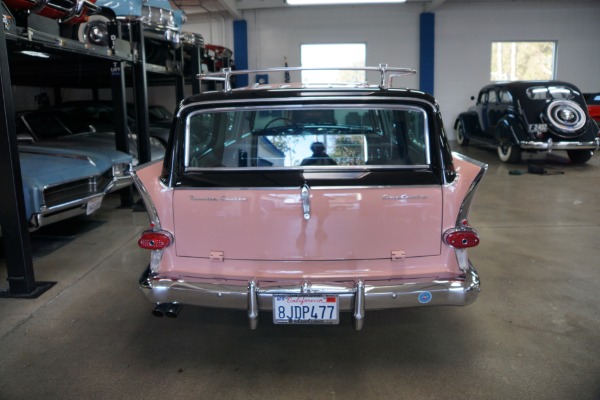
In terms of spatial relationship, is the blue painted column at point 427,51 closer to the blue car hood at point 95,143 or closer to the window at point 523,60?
the window at point 523,60

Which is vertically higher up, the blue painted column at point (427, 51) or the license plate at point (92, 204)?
the blue painted column at point (427, 51)

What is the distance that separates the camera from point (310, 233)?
8.64ft

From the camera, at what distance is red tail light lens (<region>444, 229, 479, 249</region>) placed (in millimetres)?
2623

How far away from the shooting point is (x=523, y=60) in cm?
1644

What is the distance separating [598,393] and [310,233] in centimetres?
162

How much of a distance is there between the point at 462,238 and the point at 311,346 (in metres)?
1.09

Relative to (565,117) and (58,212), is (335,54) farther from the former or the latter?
(58,212)

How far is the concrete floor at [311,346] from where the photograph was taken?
8.31ft

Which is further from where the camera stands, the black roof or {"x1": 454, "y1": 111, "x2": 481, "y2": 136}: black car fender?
{"x1": 454, "y1": 111, "x2": 481, "y2": 136}: black car fender

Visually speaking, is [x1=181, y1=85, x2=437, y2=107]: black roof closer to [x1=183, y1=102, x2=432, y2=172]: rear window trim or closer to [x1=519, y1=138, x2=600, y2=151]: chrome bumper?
[x1=183, y1=102, x2=432, y2=172]: rear window trim

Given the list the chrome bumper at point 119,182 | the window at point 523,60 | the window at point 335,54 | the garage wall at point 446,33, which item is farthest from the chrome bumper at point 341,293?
the window at point 523,60

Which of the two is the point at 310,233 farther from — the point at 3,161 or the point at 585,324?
the point at 3,161

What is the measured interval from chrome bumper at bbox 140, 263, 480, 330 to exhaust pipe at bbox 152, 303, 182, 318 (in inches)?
2.9

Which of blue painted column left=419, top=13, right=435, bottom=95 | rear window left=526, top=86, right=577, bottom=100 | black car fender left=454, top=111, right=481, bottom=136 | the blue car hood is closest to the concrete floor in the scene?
the blue car hood
